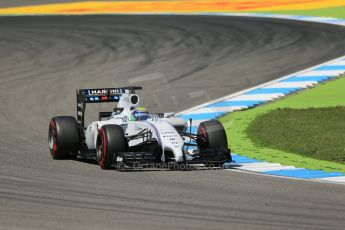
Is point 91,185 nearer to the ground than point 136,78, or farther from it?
nearer to the ground

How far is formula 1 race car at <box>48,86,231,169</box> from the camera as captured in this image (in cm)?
1322

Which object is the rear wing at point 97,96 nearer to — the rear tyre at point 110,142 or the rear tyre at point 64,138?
the rear tyre at point 64,138

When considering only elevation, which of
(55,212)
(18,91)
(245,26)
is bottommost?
(55,212)

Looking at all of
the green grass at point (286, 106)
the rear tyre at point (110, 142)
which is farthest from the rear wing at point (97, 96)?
the green grass at point (286, 106)

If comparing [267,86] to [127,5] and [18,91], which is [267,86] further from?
Answer: [127,5]

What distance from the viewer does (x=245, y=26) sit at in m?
31.6

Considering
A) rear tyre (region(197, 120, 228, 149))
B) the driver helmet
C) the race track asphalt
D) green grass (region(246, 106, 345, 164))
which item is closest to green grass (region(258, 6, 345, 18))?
the race track asphalt

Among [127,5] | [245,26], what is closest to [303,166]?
[245,26]

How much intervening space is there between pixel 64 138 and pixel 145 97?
22.4ft

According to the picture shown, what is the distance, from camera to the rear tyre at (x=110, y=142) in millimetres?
13227

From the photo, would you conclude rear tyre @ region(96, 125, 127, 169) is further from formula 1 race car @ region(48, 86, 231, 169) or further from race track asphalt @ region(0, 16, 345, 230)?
race track asphalt @ region(0, 16, 345, 230)

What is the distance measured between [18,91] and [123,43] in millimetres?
7472

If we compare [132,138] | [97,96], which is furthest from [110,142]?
[97,96]

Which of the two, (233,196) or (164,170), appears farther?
(164,170)
